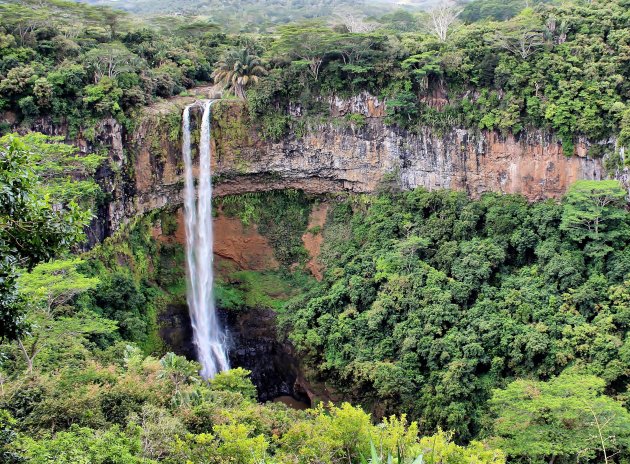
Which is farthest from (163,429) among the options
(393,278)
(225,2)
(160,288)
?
(225,2)

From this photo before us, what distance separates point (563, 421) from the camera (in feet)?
56.0

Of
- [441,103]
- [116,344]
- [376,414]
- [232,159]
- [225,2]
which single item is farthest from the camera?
[225,2]

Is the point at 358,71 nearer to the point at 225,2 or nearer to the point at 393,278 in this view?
the point at 393,278

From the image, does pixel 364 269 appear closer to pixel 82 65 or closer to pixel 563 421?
pixel 563 421

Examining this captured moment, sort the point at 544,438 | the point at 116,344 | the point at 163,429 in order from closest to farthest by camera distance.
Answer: the point at 163,429, the point at 544,438, the point at 116,344

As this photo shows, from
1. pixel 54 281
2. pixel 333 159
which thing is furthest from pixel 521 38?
pixel 54 281

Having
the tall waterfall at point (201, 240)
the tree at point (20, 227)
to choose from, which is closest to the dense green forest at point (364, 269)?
the tall waterfall at point (201, 240)

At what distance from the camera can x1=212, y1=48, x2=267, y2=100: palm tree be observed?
28.1 metres

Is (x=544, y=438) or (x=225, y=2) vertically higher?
(x=225, y=2)

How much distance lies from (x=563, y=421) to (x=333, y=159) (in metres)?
15.7

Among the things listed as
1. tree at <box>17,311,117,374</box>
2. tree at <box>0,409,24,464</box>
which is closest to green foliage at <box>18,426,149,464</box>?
tree at <box>0,409,24,464</box>

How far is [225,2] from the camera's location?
198ft

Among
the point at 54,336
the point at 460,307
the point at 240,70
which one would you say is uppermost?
the point at 240,70

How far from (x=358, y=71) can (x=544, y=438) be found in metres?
16.2
